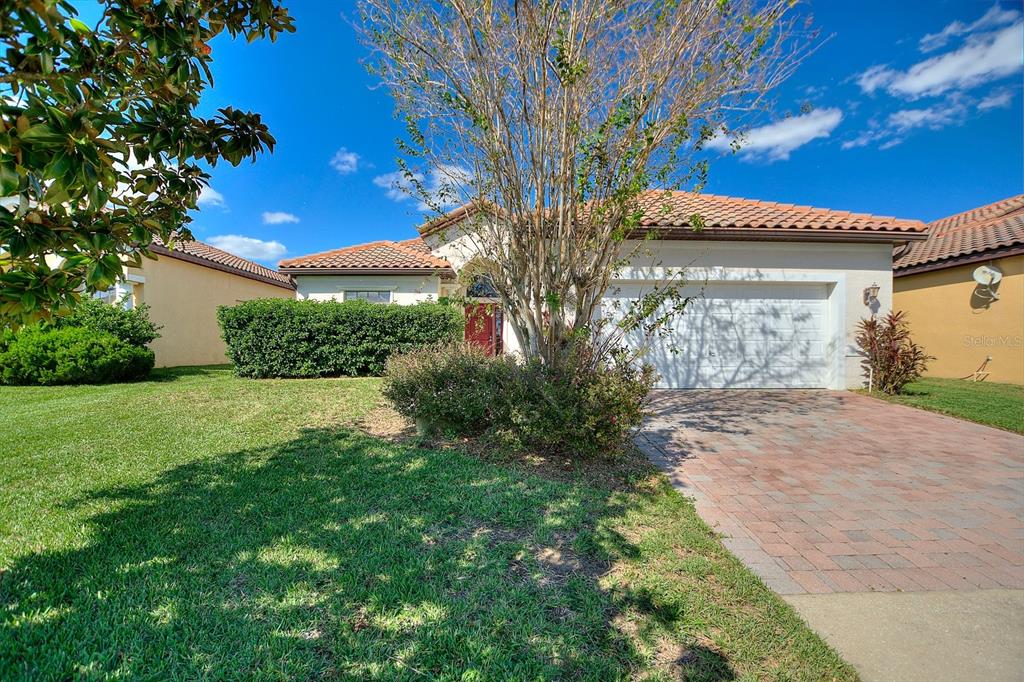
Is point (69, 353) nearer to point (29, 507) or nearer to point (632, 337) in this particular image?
point (29, 507)

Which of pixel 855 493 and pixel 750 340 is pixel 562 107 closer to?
pixel 855 493

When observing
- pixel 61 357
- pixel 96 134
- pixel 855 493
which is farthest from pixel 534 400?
pixel 61 357

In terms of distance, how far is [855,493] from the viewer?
14.4 feet

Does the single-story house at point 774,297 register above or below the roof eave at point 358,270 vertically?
below

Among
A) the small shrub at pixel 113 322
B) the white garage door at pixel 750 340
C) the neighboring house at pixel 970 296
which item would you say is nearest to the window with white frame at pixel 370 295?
the small shrub at pixel 113 322

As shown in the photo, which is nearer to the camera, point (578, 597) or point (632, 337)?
point (578, 597)

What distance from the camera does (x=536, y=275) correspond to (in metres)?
5.16

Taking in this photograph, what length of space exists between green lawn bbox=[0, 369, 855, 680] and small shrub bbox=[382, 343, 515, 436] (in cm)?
57

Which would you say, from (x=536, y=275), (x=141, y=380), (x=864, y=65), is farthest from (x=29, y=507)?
(x=864, y=65)

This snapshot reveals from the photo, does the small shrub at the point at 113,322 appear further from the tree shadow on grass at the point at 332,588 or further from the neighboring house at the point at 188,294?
the tree shadow on grass at the point at 332,588

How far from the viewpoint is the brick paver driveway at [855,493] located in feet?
10.2

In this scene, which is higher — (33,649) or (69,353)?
(69,353)

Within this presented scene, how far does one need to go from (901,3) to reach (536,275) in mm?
8652

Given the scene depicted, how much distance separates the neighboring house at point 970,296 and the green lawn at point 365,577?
1193 centimetres
